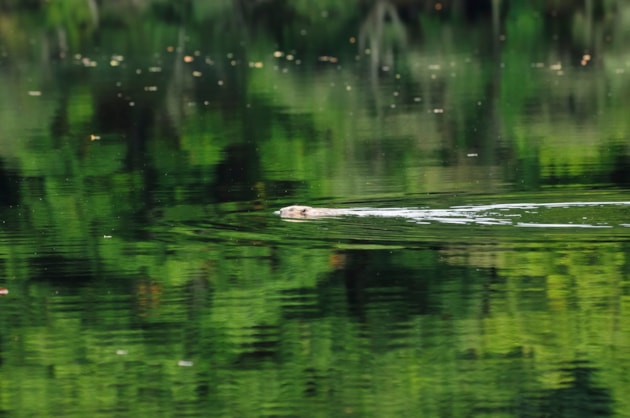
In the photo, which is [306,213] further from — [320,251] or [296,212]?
[320,251]

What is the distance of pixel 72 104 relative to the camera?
36281mm

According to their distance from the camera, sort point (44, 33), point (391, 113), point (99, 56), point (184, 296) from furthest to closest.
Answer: point (44, 33)
point (99, 56)
point (391, 113)
point (184, 296)

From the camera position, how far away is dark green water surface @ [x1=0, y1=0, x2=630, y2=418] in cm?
1227

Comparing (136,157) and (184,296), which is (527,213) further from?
(136,157)

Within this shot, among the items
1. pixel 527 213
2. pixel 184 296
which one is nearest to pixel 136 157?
pixel 527 213

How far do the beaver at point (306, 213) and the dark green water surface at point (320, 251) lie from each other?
0.68 feet

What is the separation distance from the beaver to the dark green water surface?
21cm

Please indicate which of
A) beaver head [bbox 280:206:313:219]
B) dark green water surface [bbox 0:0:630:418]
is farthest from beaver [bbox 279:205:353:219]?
dark green water surface [bbox 0:0:630:418]

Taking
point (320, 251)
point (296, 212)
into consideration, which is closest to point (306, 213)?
point (296, 212)

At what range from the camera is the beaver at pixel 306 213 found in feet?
61.9

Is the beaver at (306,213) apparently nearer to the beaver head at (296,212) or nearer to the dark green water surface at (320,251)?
the beaver head at (296,212)

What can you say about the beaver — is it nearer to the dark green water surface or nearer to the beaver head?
the beaver head

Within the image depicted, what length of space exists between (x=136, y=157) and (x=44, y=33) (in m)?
35.3

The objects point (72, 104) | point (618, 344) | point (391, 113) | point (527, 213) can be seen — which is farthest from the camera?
point (72, 104)
